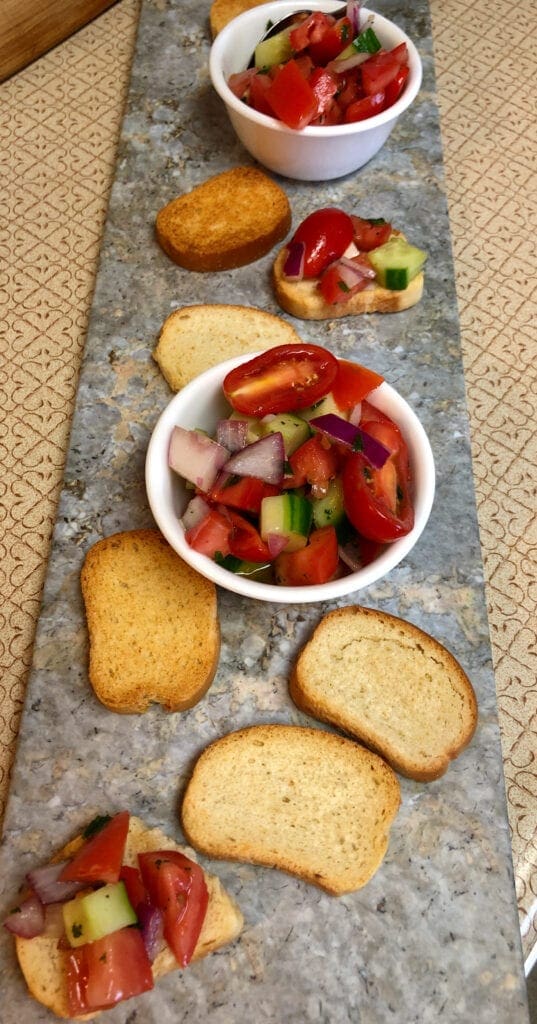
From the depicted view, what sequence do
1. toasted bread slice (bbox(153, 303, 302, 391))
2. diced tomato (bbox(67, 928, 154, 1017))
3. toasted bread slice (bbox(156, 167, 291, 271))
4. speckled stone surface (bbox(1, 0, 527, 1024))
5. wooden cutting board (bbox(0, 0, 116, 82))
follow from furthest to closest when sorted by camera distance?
1. wooden cutting board (bbox(0, 0, 116, 82))
2. toasted bread slice (bbox(156, 167, 291, 271))
3. toasted bread slice (bbox(153, 303, 302, 391))
4. speckled stone surface (bbox(1, 0, 527, 1024))
5. diced tomato (bbox(67, 928, 154, 1017))

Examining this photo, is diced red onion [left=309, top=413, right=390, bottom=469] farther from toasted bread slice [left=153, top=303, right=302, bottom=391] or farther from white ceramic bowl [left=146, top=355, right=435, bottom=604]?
toasted bread slice [left=153, top=303, right=302, bottom=391]

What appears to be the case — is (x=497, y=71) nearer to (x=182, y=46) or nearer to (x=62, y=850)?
(x=182, y=46)

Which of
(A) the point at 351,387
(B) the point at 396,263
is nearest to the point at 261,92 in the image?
(B) the point at 396,263

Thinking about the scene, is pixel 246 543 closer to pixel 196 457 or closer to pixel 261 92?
pixel 196 457

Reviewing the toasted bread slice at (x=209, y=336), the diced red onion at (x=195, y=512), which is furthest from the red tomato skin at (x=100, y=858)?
the toasted bread slice at (x=209, y=336)

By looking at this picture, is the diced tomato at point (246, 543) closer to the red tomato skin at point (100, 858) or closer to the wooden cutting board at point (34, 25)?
the red tomato skin at point (100, 858)

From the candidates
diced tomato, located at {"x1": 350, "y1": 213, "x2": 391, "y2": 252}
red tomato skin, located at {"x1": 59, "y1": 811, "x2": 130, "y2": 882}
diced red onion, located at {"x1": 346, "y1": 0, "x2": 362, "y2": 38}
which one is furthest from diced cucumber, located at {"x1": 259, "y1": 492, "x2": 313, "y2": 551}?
diced red onion, located at {"x1": 346, "y1": 0, "x2": 362, "y2": 38}

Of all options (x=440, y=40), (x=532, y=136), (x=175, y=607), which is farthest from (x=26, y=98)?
(x=175, y=607)
